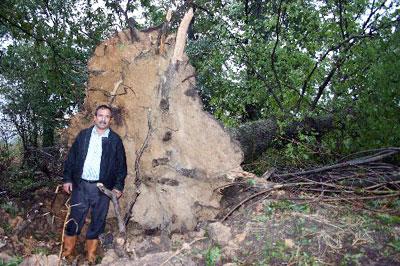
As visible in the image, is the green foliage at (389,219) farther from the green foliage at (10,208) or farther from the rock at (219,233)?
the green foliage at (10,208)

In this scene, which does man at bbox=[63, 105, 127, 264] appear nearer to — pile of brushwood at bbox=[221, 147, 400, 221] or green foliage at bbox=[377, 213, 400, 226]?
pile of brushwood at bbox=[221, 147, 400, 221]

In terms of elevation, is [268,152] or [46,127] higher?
[46,127]

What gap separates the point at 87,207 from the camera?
430 cm

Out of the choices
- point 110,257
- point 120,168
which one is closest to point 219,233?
point 110,257

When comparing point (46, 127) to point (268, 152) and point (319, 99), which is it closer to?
point (268, 152)

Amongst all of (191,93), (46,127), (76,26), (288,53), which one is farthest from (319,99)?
(46,127)

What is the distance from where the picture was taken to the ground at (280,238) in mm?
3004

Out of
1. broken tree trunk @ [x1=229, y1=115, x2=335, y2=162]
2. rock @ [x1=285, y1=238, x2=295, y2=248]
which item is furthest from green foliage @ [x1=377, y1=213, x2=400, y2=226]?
broken tree trunk @ [x1=229, y1=115, x2=335, y2=162]

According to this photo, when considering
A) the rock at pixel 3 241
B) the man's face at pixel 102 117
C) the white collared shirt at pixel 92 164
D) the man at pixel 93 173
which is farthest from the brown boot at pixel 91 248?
the man's face at pixel 102 117

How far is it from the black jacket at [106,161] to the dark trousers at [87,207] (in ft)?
0.39

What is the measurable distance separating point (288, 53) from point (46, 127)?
6.80m

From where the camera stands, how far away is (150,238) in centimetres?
404

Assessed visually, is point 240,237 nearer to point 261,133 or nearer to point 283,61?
point 261,133

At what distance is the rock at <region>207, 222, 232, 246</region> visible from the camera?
339 centimetres
